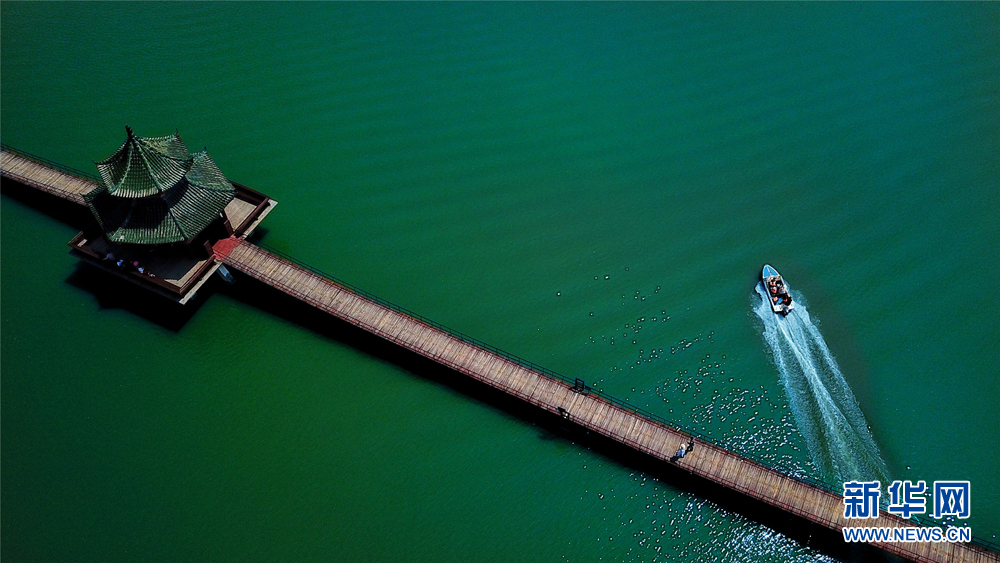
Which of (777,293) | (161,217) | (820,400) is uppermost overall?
(777,293)

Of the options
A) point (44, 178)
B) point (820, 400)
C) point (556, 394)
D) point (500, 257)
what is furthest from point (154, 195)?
point (820, 400)

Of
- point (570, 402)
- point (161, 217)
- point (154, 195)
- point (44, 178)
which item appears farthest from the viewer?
point (44, 178)

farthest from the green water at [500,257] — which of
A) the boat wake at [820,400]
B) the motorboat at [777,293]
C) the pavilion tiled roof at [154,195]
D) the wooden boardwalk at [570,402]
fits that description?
the pavilion tiled roof at [154,195]

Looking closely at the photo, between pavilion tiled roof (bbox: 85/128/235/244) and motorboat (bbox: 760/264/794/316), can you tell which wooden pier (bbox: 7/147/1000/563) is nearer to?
pavilion tiled roof (bbox: 85/128/235/244)

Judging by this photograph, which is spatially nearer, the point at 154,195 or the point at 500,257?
the point at 154,195

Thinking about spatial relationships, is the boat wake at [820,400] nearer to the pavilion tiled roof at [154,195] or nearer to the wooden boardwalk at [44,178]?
the pavilion tiled roof at [154,195]

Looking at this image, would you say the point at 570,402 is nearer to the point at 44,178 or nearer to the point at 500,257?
the point at 500,257

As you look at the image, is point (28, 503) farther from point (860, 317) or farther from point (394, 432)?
point (860, 317)
